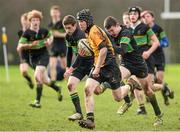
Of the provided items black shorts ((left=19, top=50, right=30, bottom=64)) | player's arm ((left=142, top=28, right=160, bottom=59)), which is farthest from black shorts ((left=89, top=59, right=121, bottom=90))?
black shorts ((left=19, top=50, right=30, bottom=64))

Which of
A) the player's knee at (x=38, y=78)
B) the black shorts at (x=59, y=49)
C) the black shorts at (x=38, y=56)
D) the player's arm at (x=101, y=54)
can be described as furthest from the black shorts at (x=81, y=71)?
the black shorts at (x=59, y=49)

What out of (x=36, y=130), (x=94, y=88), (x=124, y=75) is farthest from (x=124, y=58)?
(x=36, y=130)

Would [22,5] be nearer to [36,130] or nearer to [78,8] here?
[78,8]

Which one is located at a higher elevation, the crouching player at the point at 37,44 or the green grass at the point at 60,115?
the crouching player at the point at 37,44

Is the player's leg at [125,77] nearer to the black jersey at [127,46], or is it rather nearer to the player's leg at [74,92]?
the black jersey at [127,46]

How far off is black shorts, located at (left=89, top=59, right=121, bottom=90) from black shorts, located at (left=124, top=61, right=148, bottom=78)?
87cm

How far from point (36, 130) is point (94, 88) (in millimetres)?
1317

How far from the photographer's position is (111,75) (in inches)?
505

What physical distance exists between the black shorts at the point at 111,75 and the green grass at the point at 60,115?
2.73 feet

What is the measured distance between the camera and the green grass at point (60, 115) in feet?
42.1

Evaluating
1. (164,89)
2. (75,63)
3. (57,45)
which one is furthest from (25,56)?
(57,45)

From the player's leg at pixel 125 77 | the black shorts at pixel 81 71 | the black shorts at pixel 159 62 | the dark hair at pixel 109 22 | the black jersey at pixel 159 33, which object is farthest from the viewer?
the black shorts at pixel 159 62

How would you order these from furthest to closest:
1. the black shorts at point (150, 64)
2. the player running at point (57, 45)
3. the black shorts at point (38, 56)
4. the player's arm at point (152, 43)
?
the player running at point (57, 45), the black shorts at point (38, 56), the black shorts at point (150, 64), the player's arm at point (152, 43)

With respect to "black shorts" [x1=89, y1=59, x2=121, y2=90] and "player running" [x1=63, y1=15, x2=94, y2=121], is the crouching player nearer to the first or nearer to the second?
"player running" [x1=63, y1=15, x2=94, y2=121]
